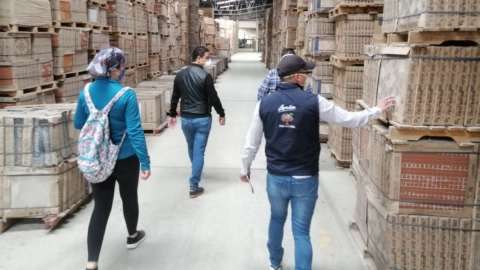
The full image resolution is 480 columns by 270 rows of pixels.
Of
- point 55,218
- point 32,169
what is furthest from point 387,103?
point 32,169

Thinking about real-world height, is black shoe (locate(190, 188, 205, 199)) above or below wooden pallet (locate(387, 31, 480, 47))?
below

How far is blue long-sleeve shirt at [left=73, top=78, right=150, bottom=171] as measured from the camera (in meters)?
3.69

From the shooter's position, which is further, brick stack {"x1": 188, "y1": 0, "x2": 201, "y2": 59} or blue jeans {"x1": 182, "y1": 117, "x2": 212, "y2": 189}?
brick stack {"x1": 188, "y1": 0, "x2": 201, "y2": 59}

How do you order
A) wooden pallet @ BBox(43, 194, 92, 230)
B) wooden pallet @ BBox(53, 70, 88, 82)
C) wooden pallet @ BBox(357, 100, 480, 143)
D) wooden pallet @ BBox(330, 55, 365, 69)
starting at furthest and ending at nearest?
wooden pallet @ BBox(53, 70, 88, 82)
wooden pallet @ BBox(330, 55, 365, 69)
wooden pallet @ BBox(43, 194, 92, 230)
wooden pallet @ BBox(357, 100, 480, 143)

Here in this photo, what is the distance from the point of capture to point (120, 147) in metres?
3.78

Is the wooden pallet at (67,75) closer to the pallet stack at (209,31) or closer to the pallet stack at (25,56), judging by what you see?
the pallet stack at (25,56)

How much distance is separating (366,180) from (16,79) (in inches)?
199

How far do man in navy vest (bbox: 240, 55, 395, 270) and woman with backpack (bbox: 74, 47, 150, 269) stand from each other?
1.08 metres

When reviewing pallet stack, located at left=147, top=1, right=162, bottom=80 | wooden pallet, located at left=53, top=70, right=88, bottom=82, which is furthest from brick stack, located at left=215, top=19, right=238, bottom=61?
wooden pallet, located at left=53, top=70, right=88, bottom=82

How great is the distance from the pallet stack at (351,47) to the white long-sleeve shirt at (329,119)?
375 centimetres

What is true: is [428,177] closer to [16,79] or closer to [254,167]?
[254,167]

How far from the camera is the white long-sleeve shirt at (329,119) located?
338 centimetres

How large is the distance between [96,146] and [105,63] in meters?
0.69

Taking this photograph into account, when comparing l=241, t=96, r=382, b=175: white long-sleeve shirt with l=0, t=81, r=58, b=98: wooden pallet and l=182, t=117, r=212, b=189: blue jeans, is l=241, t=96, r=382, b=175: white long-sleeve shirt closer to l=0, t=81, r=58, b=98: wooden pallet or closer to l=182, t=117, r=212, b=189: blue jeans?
l=182, t=117, r=212, b=189: blue jeans
